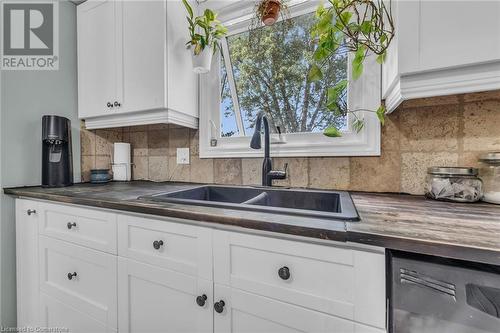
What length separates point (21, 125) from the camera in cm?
149

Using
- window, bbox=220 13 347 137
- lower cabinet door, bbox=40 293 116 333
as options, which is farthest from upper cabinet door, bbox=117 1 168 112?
lower cabinet door, bbox=40 293 116 333

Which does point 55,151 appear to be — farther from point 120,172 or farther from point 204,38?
point 204,38

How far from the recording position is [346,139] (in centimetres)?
133

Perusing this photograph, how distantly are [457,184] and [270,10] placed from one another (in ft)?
4.03

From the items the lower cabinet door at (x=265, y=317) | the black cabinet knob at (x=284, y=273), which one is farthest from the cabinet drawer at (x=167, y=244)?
the black cabinet knob at (x=284, y=273)

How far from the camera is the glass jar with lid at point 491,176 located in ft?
3.07

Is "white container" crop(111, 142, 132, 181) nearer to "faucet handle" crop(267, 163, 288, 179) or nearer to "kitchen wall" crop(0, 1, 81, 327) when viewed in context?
"kitchen wall" crop(0, 1, 81, 327)

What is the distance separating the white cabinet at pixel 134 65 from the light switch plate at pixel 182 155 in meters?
0.21

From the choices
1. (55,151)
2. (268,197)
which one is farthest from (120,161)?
(268,197)

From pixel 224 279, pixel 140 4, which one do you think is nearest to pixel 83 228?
pixel 224 279

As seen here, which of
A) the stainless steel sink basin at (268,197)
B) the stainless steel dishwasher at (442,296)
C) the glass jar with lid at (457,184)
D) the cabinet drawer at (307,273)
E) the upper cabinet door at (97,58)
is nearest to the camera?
the stainless steel dishwasher at (442,296)

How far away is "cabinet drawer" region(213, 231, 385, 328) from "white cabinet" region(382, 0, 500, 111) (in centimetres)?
65

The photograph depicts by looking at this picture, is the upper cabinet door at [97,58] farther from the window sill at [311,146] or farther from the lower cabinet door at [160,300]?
the lower cabinet door at [160,300]

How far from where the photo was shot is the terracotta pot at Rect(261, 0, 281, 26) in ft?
4.24
